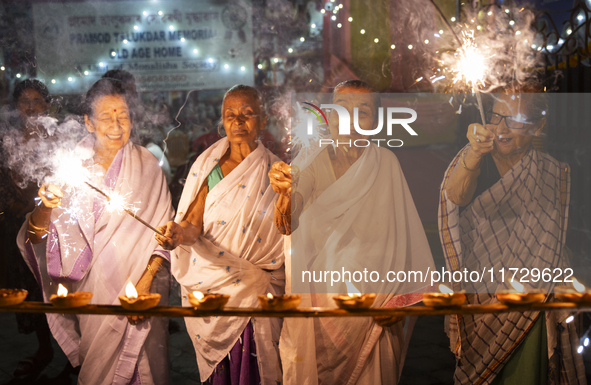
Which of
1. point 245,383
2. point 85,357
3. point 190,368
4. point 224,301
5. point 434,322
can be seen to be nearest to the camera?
point 224,301

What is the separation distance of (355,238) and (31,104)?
89.1 inches

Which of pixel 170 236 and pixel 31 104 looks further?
pixel 31 104

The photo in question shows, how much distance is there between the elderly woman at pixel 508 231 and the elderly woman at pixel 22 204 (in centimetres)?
269

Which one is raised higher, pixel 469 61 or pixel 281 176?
pixel 469 61

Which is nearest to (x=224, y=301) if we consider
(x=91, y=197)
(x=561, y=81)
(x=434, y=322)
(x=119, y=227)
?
(x=119, y=227)

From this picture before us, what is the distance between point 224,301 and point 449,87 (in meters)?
1.96

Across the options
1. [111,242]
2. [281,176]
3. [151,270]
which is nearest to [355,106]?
[281,176]

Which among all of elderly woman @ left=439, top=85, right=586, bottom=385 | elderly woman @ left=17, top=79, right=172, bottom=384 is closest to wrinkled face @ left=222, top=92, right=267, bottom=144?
elderly woman @ left=17, top=79, right=172, bottom=384

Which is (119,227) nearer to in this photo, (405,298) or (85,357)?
(85,357)

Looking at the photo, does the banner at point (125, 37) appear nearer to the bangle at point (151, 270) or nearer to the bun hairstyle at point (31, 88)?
the bun hairstyle at point (31, 88)

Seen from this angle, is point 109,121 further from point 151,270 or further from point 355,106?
point 355,106

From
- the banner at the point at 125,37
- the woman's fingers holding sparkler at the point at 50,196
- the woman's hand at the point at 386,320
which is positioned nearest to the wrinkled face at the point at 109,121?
the banner at the point at 125,37

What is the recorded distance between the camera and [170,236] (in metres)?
2.83

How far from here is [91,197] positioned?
3.02 meters
